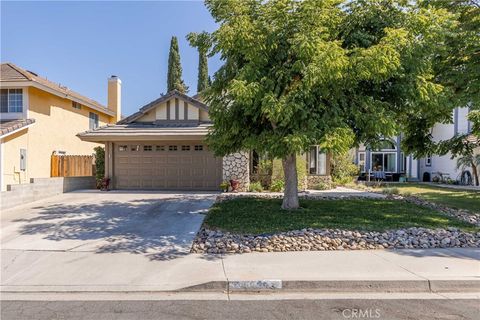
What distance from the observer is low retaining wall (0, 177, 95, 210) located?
11.4m

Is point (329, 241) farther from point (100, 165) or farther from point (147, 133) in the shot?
point (100, 165)

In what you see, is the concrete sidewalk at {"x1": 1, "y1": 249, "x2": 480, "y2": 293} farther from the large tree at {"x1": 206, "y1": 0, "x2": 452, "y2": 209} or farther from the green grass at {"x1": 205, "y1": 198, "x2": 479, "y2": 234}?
the large tree at {"x1": 206, "y1": 0, "x2": 452, "y2": 209}

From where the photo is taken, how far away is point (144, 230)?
8555mm

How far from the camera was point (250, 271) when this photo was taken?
18.4ft

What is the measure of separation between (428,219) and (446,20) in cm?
585

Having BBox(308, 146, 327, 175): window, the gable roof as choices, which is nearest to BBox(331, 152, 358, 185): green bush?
BBox(308, 146, 327, 175): window

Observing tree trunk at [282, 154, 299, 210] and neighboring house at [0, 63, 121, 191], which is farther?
neighboring house at [0, 63, 121, 191]

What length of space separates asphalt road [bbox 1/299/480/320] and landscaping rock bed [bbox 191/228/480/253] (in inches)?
91.0

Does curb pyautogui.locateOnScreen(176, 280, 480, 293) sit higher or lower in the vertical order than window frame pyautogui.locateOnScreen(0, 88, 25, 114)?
lower

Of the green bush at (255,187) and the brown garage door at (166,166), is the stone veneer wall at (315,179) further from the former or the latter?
the brown garage door at (166,166)

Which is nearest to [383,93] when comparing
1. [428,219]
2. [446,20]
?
[446,20]

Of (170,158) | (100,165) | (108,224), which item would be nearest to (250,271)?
(108,224)

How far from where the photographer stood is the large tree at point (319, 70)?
7602 mm

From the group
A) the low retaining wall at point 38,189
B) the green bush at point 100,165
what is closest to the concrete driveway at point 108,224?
the low retaining wall at point 38,189
